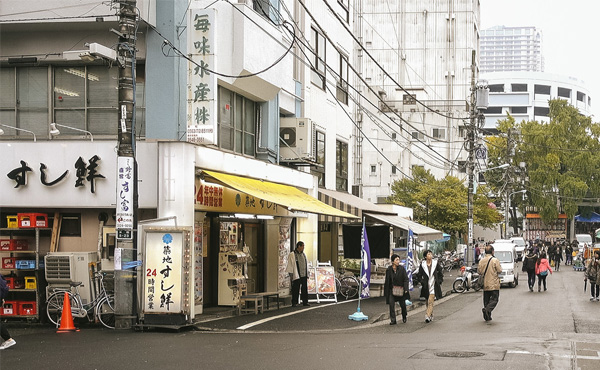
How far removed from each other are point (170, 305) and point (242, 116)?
28.4 ft

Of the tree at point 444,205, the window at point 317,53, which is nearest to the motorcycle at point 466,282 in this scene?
the window at point 317,53

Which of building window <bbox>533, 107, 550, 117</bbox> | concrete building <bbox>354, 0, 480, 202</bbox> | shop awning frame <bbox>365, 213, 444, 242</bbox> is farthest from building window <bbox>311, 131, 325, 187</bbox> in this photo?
building window <bbox>533, 107, 550, 117</bbox>

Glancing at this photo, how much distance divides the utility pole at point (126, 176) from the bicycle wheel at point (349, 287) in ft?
38.5

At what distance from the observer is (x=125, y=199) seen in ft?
56.3

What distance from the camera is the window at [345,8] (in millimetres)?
36991

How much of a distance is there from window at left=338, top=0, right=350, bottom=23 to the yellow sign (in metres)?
14.6

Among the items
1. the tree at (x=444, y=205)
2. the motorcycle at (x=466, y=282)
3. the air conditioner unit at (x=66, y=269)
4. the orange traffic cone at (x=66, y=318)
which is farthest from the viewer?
the tree at (x=444, y=205)

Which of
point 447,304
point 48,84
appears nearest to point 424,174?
point 447,304

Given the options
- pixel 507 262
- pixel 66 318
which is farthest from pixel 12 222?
pixel 507 262

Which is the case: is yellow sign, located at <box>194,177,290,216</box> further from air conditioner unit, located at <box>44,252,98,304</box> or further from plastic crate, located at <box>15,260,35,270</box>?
plastic crate, located at <box>15,260,35,270</box>

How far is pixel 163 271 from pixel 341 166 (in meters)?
20.0

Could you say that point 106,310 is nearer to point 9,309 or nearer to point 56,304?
point 56,304

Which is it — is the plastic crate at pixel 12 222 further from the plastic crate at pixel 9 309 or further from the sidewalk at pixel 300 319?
the sidewalk at pixel 300 319

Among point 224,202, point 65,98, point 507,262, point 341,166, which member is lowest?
point 507,262
